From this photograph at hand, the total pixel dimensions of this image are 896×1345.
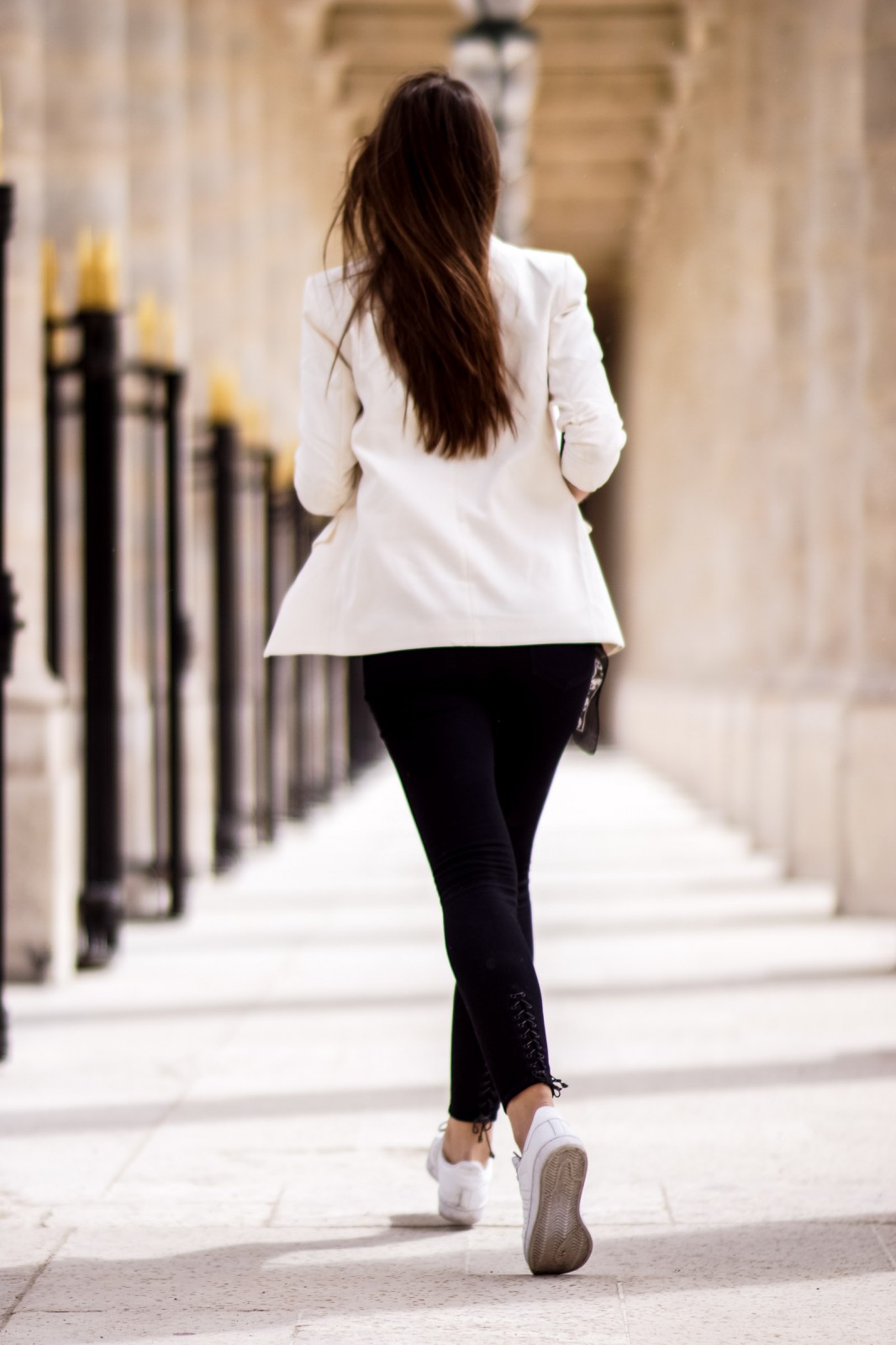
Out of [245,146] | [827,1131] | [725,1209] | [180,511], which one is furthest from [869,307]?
[245,146]

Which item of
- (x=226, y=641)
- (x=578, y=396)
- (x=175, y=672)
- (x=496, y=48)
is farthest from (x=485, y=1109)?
(x=496, y=48)

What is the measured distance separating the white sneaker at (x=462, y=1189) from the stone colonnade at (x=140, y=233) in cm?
364

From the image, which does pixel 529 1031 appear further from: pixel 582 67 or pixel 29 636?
pixel 582 67

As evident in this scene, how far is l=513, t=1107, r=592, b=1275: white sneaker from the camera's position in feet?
11.6

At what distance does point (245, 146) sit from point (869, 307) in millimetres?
10319

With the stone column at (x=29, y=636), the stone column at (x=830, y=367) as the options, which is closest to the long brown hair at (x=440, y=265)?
the stone column at (x=29, y=636)

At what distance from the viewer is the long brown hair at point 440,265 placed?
3.87 meters

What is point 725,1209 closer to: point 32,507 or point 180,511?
point 32,507

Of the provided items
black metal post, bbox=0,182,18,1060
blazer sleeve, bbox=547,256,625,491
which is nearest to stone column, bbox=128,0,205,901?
black metal post, bbox=0,182,18,1060

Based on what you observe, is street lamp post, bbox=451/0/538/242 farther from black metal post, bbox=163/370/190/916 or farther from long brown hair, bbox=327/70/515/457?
long brown hair, bbox=327/70/515/457

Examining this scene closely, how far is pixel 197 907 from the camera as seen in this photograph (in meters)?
10.5

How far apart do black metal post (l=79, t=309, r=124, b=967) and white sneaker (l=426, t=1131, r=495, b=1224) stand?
4.18 m

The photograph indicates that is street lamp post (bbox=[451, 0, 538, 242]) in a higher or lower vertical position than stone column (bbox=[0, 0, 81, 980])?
higher

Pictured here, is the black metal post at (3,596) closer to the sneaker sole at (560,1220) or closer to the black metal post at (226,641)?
the sneaker sole at (560,1220)
